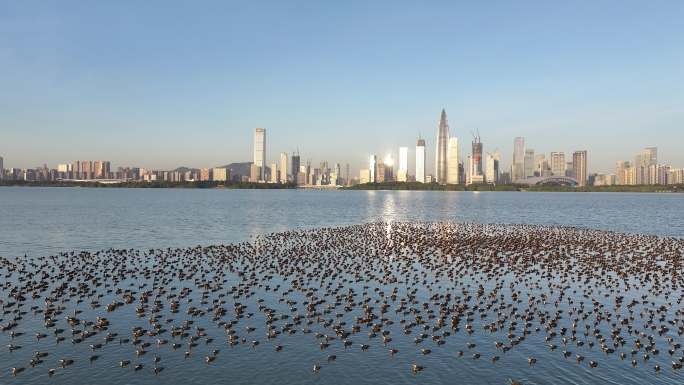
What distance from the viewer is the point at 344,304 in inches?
1178

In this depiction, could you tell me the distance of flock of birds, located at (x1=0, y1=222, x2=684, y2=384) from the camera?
22.6 m

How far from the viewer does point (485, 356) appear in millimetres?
21922

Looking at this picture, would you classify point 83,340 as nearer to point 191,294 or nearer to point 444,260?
point 191,294

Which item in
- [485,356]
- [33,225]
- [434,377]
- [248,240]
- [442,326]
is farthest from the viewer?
[33,225]

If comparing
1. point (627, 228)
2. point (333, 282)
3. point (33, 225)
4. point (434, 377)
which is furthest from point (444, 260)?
point (33, 225)

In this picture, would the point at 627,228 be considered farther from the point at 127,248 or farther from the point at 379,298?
the point at 127,248

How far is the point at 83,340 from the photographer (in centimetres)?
2317

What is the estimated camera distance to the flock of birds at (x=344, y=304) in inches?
889

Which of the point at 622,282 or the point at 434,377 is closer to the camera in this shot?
the point at 434,377

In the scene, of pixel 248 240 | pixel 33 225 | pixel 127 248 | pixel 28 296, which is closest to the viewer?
pixel 28 296

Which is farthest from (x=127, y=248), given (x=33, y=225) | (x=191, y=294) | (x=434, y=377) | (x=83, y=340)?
(x=434, y=377)

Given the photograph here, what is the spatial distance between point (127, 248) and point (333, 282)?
94.3 feet

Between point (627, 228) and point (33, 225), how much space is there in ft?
318

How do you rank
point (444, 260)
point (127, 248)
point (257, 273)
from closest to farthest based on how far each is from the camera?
point (257, 273) → point (444, 260) → point (127, 248)
